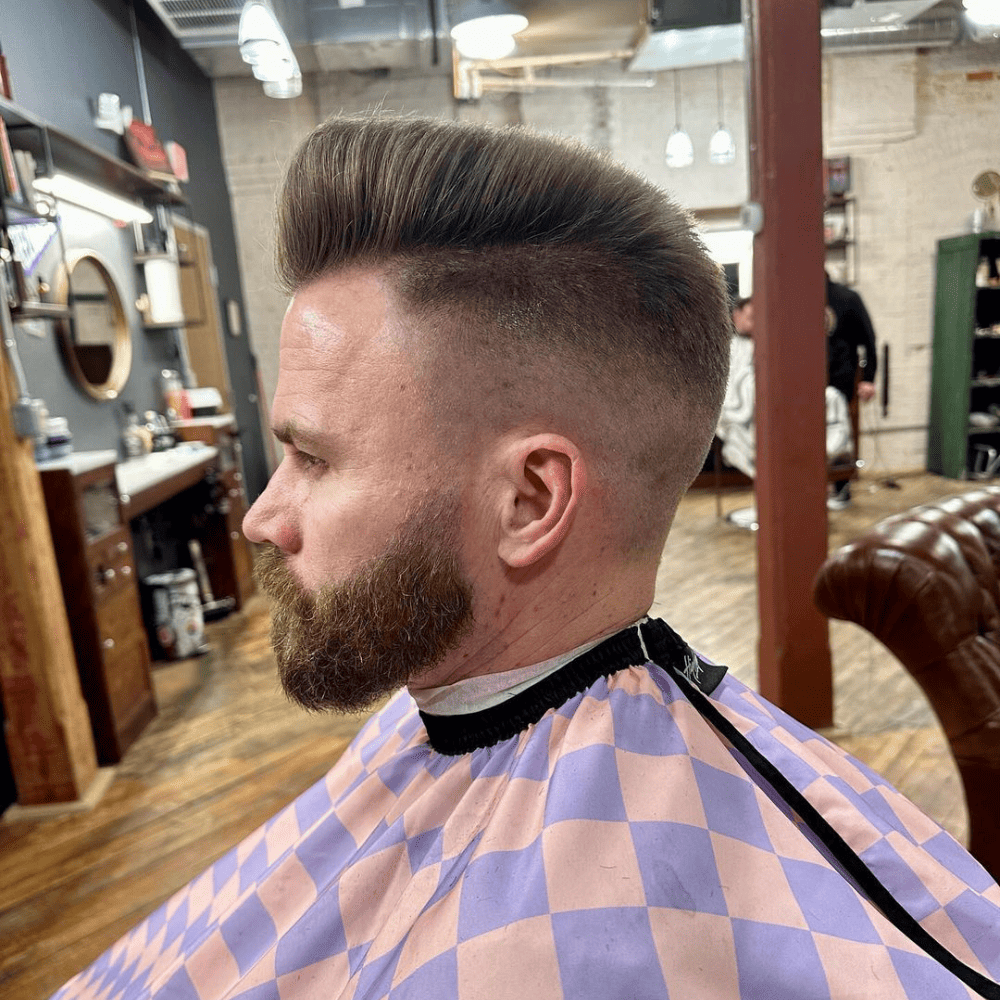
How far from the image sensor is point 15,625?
8.15ft

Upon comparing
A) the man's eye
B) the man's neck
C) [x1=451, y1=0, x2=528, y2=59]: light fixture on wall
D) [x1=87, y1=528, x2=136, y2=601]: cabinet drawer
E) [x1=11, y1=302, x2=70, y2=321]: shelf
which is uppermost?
[x1=451, y1=0, x2=528, y2=59]: light fixture on wall

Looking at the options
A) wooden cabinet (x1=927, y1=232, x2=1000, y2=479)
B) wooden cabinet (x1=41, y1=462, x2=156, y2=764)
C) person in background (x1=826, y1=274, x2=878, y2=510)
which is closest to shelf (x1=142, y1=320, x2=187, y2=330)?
wooden cabinet (x1=41, y1=462, x2=156, y2=764)

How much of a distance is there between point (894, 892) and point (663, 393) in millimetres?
461

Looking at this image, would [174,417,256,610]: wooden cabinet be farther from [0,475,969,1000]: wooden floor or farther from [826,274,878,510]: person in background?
[826,274,878,510]: person in background

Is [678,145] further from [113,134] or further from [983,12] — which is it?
[113,134]

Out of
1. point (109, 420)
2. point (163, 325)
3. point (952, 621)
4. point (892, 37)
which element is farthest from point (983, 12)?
point (163, 325)

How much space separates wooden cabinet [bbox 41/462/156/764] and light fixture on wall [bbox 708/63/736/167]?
2402mm

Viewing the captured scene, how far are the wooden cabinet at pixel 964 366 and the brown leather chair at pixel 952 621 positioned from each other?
1.39 meters

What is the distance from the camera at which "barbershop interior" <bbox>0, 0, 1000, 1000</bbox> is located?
2166mm

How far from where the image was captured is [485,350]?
66 cm

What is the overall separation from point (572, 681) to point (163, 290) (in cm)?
441

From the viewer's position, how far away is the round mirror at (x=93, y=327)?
3588 millimetres

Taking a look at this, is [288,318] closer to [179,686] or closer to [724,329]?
[724,329]

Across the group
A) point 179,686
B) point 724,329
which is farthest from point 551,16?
point 179,686
